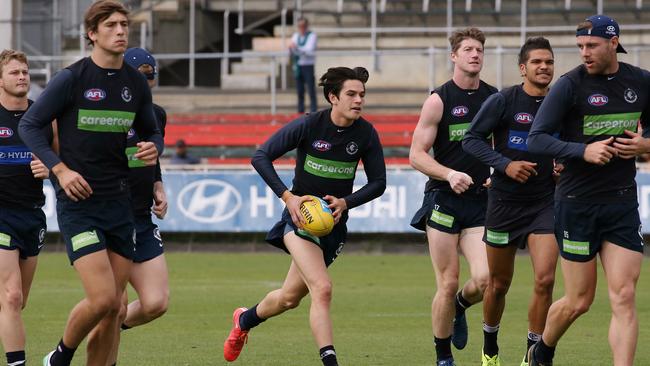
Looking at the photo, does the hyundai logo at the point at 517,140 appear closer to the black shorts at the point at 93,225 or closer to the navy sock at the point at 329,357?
the navy sock at the point at 329,357

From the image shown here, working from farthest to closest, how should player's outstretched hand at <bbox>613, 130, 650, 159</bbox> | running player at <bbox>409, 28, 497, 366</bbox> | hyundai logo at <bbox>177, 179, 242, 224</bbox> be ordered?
hyundai logo at <bbox>177, 179, 242, 224</bbox>
running player at <bbox>409, 28, 497, 366</bbox>
player's outstretched hand at <bbox>613, 130, 650, 159</bbox>

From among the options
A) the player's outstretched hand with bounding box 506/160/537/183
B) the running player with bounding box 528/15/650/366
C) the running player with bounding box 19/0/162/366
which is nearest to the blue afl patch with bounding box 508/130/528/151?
the player's outstretched hand with bounding box 506/160/537/183

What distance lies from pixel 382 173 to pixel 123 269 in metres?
2.35

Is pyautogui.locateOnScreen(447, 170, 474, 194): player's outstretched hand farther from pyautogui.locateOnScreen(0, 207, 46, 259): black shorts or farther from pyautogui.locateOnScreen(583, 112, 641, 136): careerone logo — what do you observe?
pyautogui.locateOnScreen(0, 207, 46, 259): black shorts

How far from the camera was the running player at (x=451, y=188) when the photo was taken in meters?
10.8

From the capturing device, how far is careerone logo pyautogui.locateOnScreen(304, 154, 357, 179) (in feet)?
33.6

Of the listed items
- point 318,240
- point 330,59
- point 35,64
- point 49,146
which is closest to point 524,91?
point 318,240

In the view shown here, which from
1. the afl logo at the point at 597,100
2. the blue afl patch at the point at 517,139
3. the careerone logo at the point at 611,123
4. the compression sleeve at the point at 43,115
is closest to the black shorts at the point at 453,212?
the blue afl patch at the point at 517,139

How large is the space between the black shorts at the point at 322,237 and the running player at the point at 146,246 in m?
0.89

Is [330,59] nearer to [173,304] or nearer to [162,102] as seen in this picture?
[162,102]

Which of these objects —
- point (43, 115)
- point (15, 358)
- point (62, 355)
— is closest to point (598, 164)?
point (43, 115)

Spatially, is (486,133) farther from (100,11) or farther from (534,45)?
(100,11)

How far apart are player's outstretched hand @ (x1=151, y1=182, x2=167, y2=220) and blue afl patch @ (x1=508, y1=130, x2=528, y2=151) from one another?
109 inches

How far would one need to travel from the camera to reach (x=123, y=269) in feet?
29.7
